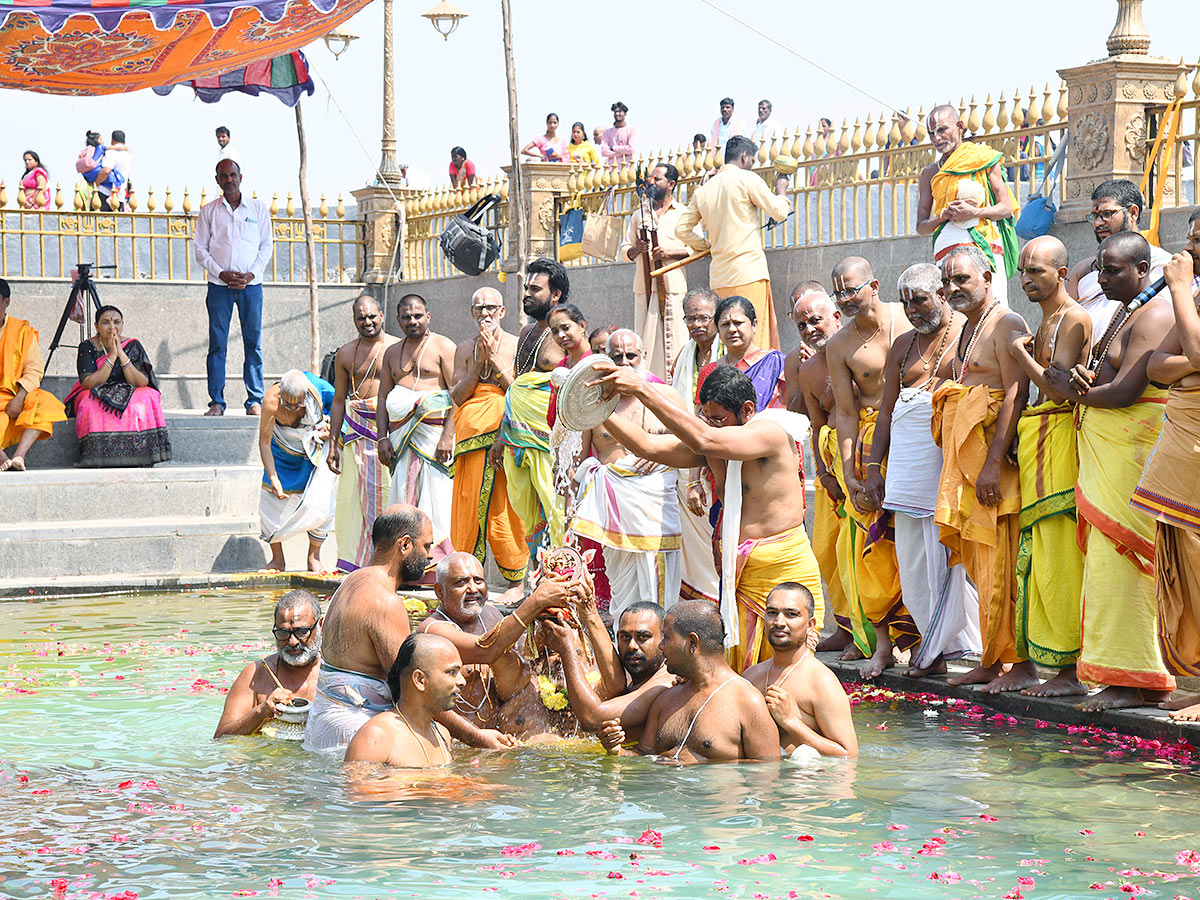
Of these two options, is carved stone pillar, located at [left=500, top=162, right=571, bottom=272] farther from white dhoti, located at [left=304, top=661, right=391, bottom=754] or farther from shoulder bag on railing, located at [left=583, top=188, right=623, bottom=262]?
white dhoti, located at [left=304, top=661, right=391, bottom=754]

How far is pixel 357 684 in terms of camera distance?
700 centimetres

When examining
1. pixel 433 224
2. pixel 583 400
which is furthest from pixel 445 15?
pixel 583 400

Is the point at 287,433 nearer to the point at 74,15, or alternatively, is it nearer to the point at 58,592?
the point at 58,592

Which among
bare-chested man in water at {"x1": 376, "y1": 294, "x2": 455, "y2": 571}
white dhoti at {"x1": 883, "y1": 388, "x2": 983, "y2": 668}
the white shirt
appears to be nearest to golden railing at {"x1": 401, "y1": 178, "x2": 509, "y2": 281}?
the white shirt

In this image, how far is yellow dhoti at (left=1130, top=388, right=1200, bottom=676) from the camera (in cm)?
694

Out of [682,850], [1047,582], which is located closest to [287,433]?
[1047,582]

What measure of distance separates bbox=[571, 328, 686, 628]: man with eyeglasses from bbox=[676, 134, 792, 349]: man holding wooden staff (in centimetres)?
457

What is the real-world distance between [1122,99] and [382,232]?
37.2 ft

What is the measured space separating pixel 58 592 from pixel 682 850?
8337mm

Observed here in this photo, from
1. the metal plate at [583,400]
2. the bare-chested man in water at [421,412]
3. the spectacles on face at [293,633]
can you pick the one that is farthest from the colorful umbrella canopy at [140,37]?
the metal plate at [583,400]

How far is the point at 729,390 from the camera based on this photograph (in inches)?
301

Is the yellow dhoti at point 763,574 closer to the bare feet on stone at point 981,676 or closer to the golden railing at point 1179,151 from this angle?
the bare feet on stone at point 981,676

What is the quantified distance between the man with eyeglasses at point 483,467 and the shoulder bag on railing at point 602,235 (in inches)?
231

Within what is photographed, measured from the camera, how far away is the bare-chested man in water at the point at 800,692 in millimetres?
6773
